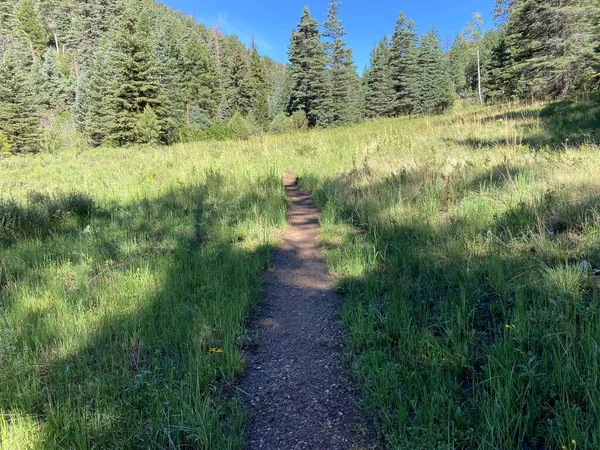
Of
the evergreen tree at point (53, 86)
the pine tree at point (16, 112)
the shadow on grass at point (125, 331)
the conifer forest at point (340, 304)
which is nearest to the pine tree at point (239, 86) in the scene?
the pine tree at point (16, 112)

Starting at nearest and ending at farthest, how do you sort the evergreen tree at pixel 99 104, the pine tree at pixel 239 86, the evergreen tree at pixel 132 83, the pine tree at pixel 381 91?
1. the evergreen tree at pixel 132 83
2. the evergreen tree at pixel 99 104
3. the pine tree at pixel 381 91
4. the pine tree at pixel 239 86

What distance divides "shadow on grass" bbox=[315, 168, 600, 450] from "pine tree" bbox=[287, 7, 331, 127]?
29885 millimetres

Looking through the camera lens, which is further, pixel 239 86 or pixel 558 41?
pixel 239 86

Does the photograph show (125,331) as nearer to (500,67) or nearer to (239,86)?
(239,86)

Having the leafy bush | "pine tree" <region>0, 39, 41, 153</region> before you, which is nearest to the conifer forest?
the leafy bush

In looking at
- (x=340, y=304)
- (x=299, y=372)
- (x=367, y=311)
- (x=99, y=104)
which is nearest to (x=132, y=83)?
(x=99, y=104)

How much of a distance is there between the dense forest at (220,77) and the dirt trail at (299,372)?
12.7 m

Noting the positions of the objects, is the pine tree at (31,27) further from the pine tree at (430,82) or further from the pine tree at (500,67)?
the pine tree at (500,67)

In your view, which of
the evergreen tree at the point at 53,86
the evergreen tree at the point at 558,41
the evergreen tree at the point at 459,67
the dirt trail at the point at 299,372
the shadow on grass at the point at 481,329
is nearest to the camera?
the shadow on grass at the point at 481,329

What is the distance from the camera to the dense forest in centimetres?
1534

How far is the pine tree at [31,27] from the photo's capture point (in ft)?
201

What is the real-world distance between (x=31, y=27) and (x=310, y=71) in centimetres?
6054

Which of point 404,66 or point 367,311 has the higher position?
point 404,66

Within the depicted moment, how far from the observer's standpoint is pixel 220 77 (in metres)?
45.9
